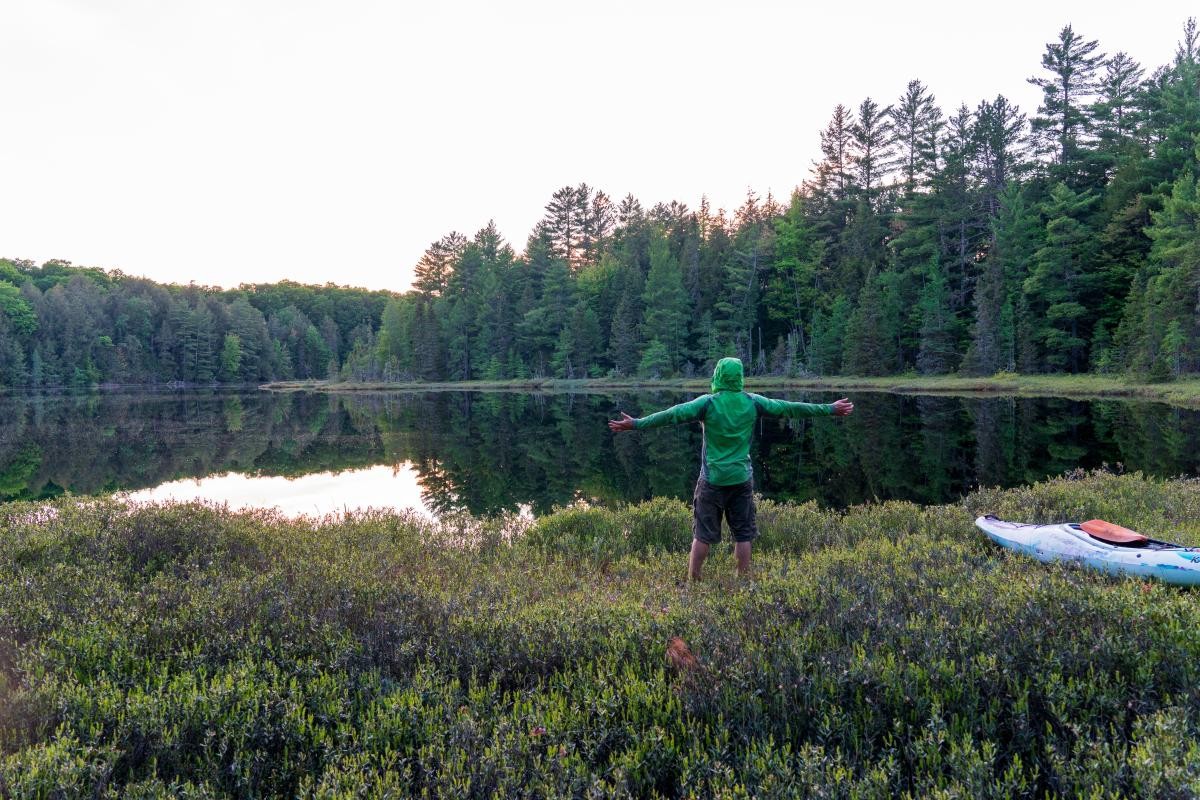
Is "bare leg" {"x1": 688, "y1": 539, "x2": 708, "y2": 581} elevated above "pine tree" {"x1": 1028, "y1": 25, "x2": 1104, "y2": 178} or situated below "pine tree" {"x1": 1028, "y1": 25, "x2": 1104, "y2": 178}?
below

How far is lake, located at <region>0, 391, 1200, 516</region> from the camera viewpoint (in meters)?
17.0

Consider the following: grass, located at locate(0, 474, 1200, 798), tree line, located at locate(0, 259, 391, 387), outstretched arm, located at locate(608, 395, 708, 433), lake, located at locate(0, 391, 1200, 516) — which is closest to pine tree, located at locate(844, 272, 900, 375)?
lake, located at locate(0, 391, 1200, 516)

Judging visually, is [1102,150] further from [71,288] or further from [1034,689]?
[71,288]

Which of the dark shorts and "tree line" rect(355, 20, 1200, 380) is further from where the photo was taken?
"tree line" rect(355, 20, 1200, 380)

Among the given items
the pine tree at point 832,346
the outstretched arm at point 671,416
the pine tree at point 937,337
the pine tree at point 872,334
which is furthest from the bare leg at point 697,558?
the pine tree at point 832,346

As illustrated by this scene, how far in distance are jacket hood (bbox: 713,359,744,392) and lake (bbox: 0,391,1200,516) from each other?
812cm

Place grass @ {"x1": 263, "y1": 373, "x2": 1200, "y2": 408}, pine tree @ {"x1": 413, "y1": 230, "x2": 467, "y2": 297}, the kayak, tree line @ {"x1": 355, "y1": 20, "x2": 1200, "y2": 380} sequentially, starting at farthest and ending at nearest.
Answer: pine tree @ {"x1": 413, "y1": 230, "x2": 467, "y2": 297} < tree line @ {"x1": 355, "y1": 20, "x2": 1200, "y2": 380} < grass @ {"x1": 263, "y1": 373, "x2": 1200, "y2": 408} < the kayak

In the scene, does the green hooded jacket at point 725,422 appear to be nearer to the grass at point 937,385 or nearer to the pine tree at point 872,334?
the grass at point 937,385

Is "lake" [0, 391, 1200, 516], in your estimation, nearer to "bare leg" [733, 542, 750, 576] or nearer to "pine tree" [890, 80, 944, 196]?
"bare leg" [733, 542, 750, 576]

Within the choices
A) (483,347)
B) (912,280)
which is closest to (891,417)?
(912,280)

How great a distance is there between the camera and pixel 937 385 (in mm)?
53875

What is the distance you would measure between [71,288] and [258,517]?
5683 inches

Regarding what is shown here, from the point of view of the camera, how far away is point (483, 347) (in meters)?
90.8

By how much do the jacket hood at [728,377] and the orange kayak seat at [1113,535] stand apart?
423 cm
